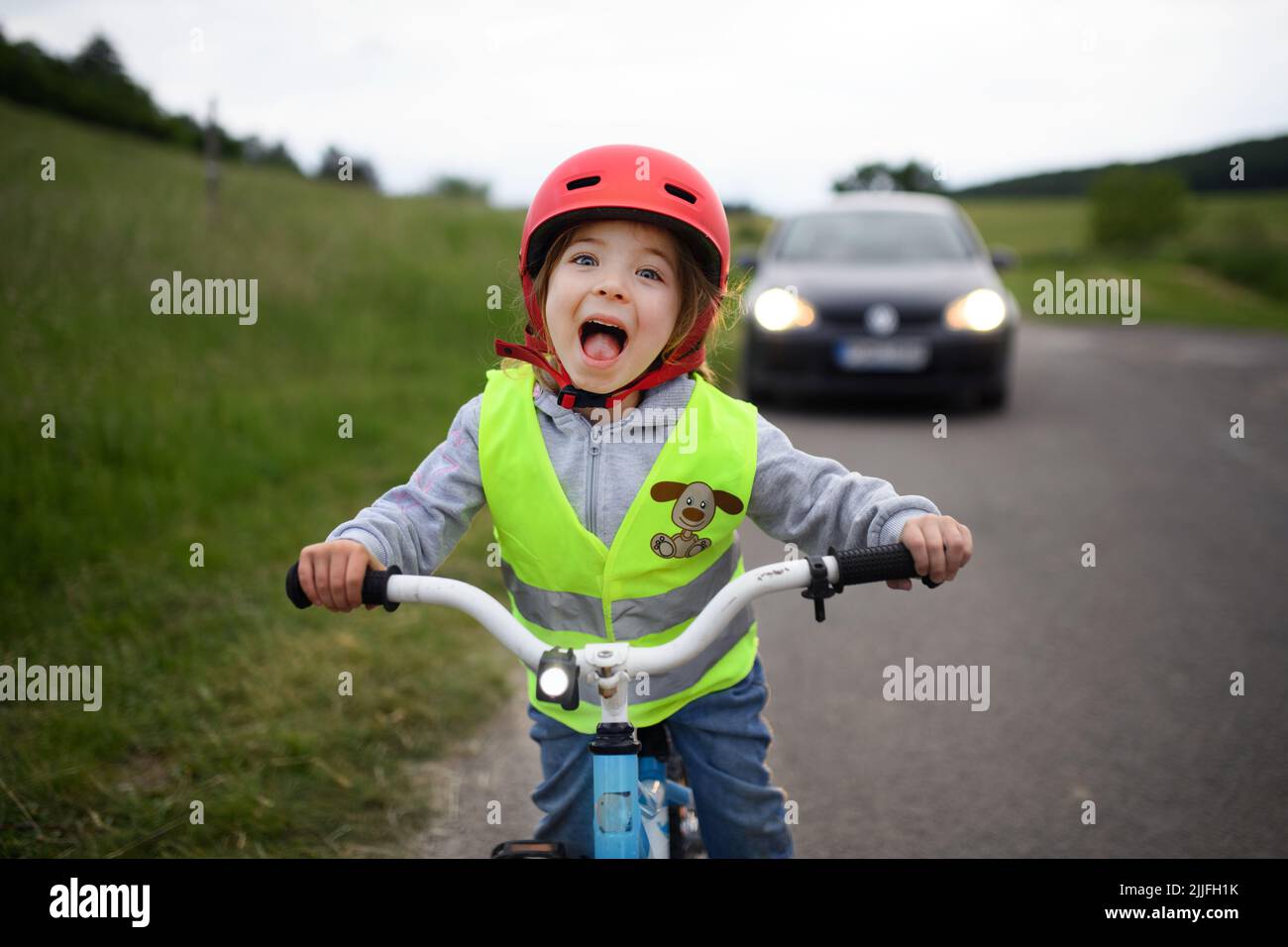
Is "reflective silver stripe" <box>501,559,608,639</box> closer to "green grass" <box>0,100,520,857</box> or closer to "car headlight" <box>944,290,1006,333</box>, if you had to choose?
"green grass" <box>0,100,520,857</box>

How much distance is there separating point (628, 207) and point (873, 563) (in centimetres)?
81

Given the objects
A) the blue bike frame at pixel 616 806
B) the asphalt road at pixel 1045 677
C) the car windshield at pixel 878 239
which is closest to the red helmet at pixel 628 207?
the blue bike frame at pixel 616 806

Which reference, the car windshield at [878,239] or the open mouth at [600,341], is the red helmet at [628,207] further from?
the car windshield at [878,239]

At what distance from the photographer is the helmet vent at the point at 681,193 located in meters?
2.08

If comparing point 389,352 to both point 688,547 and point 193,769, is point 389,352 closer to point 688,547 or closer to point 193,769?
point 193,769

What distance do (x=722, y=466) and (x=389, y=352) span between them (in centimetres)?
767

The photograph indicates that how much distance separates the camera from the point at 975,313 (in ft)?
28.0

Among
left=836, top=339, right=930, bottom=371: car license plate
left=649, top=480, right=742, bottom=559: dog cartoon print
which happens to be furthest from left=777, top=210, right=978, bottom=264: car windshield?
left=649, top=480, right=742, bottom=559: dog cartoon print

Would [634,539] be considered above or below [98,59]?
below

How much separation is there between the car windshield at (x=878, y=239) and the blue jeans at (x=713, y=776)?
7676 millimetres

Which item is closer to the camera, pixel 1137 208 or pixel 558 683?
pixel 558 683

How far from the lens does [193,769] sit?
10.7 feet

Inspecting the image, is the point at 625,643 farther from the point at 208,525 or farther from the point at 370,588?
the point at 208,525

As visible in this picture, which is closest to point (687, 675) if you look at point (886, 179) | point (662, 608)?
point (662, 608)
